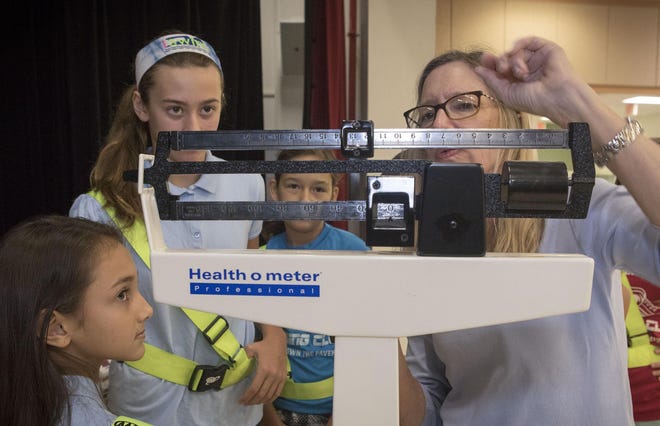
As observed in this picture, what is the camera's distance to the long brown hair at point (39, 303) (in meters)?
0.79

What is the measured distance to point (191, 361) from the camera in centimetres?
101

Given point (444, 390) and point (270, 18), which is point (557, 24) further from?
point (444, 390)

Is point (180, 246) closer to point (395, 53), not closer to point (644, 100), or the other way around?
point (395, 53)

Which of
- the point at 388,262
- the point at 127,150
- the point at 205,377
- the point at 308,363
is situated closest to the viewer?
the point at 388,262

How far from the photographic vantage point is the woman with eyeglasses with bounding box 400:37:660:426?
695mm

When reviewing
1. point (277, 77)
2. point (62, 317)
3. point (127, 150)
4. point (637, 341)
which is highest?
point (277, 77)

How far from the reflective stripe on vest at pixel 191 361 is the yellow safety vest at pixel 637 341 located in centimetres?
109

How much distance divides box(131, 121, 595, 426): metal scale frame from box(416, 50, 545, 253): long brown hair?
0.28 metres

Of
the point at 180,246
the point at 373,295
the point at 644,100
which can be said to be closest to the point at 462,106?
the point at 373,295

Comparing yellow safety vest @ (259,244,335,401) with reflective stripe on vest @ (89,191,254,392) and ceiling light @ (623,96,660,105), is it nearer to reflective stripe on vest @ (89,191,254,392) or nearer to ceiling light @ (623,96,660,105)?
reflective stripe on vest @ (89,191,254,392)

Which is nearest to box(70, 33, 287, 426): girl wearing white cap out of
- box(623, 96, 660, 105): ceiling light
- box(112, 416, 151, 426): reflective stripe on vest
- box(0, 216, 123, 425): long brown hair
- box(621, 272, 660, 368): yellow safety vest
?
box(0, 216, 123, 425): long brown hair

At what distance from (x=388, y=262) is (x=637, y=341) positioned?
→ 1236mm

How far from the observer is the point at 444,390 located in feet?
3.09

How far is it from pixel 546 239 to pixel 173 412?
810 mm
